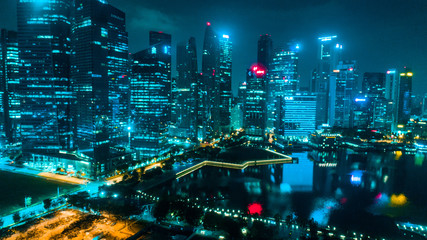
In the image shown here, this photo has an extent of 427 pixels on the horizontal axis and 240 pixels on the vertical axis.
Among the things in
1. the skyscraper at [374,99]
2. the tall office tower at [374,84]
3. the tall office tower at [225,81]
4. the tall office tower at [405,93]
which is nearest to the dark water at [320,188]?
the tall office tower at [225,81]

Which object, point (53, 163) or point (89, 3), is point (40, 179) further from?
point (89, 3)

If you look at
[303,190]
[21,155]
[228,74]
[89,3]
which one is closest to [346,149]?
[303,190]

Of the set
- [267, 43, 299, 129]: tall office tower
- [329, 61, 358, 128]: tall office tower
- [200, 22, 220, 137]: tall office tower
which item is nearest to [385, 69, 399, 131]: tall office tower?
[329, 61, 358, 128]: tall office tower

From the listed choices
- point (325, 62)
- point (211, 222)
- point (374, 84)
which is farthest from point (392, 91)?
point (211, 222)

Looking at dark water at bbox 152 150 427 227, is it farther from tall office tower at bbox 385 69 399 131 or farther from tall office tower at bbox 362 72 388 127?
tall office tower at bbox 385 69 399 131

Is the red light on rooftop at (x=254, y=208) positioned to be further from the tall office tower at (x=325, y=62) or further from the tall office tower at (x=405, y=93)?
the tall office tower at (x=405, y=93)

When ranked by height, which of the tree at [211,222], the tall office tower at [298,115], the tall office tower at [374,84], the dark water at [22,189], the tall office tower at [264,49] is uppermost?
the tall office tower at [264,49]

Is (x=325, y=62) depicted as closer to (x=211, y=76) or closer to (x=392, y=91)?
(x=392, y=91)
